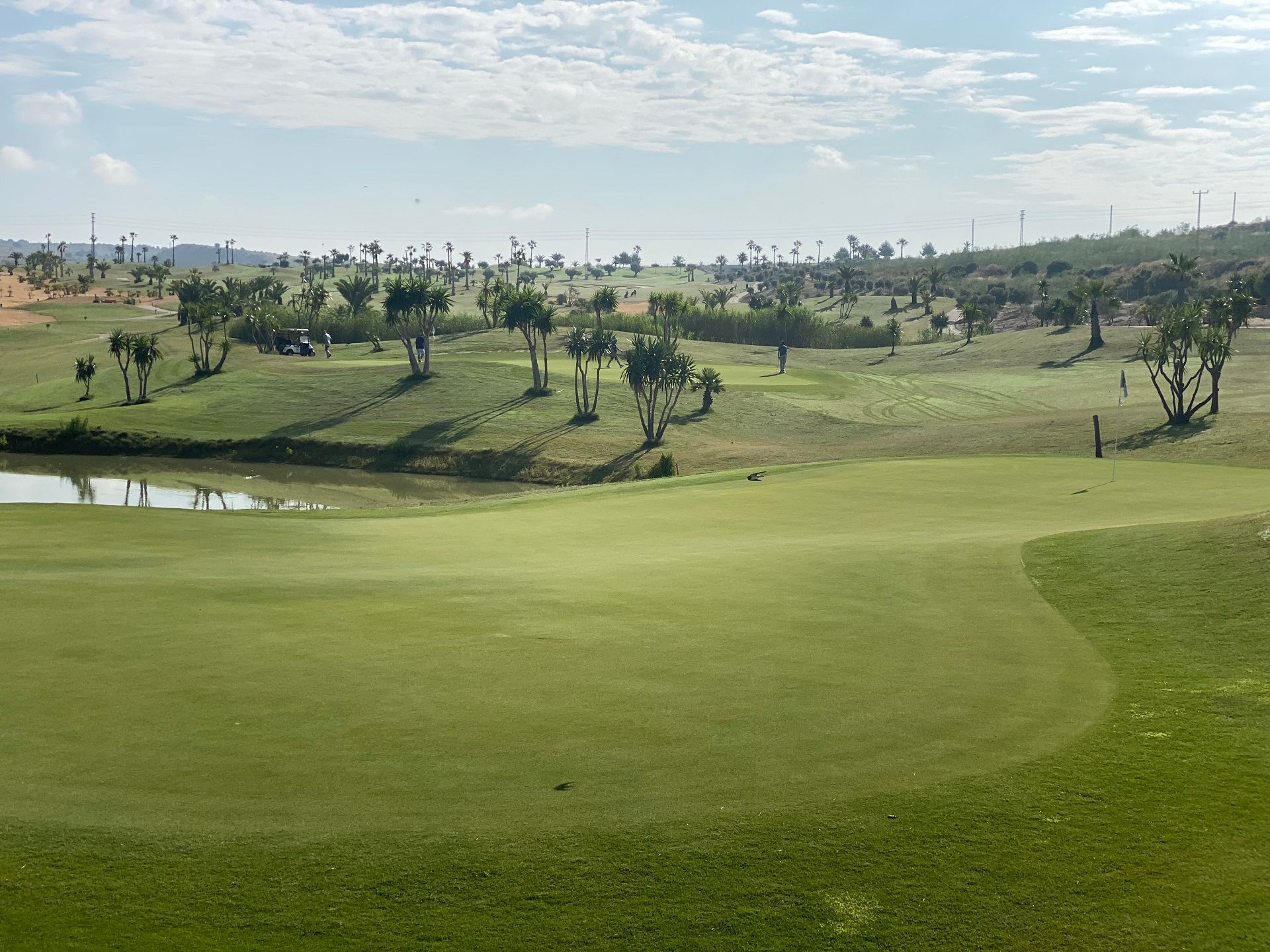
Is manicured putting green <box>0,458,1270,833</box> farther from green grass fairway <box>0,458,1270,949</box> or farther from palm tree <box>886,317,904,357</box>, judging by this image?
palm tree <box>886,317,904,357</box>

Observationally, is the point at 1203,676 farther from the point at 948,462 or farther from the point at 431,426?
the point at 431,426

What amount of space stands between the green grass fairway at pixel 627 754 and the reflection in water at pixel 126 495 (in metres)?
35.1

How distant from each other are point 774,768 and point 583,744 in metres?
2.44

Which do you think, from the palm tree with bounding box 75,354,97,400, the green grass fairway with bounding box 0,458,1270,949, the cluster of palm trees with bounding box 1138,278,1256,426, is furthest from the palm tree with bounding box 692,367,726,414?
the green grass fairway with bounding box 0,458,1270,949

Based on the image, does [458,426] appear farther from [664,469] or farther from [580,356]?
[664,469]

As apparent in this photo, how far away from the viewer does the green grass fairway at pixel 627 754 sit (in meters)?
11.0

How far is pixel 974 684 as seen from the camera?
17.2 m

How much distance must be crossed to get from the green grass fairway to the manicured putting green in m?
0.07

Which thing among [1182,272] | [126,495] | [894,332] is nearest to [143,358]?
[126,495]

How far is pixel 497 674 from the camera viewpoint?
17.1 m

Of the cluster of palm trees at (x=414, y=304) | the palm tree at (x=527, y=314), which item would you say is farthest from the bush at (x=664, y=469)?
the cluster of palm trees at (x=414, y=304)

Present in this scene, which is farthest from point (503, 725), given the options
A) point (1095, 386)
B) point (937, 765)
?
point (1095, 386)

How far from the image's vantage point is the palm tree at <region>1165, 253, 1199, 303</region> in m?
141

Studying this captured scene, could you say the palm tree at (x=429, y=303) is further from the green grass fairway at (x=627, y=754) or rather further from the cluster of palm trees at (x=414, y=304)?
the green grass fairway at (x=627, y=754)
